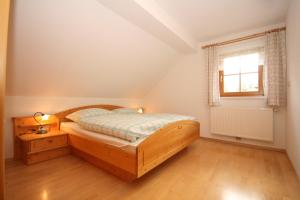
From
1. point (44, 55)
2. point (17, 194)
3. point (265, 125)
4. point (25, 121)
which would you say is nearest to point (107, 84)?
point (44, 55)

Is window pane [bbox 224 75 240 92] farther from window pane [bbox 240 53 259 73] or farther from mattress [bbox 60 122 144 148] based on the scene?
mattress [bbox 60 122 144 148]

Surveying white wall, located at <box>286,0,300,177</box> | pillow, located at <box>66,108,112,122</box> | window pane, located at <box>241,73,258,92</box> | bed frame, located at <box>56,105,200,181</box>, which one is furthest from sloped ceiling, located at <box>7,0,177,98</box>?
white wall, located at <box>286,0,300,177</box>

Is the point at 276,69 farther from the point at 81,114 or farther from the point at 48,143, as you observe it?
the point at 48,143

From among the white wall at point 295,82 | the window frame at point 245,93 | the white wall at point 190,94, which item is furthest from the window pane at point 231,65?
the white wall at point 295,82

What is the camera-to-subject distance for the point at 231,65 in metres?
3.28

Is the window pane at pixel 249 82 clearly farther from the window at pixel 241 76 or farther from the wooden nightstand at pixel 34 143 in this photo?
the wooden nightstand at pixel 34 143

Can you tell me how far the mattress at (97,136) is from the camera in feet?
5.39

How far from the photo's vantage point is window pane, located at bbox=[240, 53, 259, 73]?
9.75ft

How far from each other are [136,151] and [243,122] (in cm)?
253

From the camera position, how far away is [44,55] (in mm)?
2098

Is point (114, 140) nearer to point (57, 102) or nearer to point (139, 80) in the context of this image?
point (57, 102)

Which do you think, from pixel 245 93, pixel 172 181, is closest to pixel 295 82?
pixel 245 93

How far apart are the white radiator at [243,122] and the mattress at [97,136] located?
233cm

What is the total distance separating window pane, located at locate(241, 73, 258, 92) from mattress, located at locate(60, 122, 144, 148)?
2.72 meters
